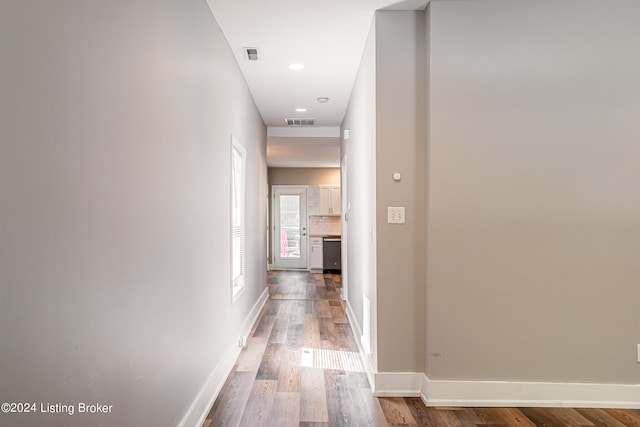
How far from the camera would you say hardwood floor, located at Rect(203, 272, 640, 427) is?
7.78 ft

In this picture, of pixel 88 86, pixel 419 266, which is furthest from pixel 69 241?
pixel 419 266

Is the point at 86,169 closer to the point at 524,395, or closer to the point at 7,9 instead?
the point at 7,9

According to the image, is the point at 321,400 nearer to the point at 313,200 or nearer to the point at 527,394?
the point at 527,394

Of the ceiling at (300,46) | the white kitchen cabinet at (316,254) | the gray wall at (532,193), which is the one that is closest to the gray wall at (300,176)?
the white kitchen cabinet at (316,254)

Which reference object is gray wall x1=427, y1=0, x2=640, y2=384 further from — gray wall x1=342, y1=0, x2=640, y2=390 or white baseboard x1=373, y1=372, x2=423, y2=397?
white baseboard x1=373, y1=372, x2=423, y2=397

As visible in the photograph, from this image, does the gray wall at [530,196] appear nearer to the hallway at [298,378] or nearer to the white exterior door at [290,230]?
the hallway at [298,378]

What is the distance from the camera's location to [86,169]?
1.19m

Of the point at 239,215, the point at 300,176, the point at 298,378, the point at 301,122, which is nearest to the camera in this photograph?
the point at 298,378

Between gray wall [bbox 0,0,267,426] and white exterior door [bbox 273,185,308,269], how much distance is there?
751 centimetres

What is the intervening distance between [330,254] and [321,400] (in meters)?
6.71

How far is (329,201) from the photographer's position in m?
10.1

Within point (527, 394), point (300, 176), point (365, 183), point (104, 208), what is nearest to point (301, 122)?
point (365, 183)

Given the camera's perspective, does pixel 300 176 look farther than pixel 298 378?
Yes

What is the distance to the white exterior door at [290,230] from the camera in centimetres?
1009
